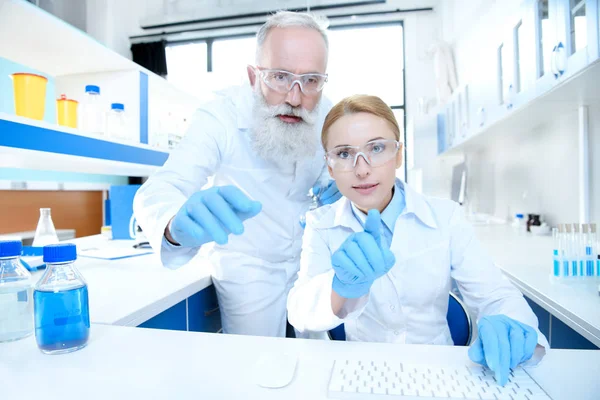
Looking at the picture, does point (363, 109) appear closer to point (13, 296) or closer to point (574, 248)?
point (574, 248)

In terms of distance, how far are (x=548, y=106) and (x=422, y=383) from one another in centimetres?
192

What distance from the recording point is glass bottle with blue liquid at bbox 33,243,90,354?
0.76 meters

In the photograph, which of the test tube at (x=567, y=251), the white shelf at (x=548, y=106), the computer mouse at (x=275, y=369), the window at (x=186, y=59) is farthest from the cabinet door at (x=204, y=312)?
the window at (x=186, y=59)

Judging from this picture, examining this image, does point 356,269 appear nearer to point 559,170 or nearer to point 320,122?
point 320,122

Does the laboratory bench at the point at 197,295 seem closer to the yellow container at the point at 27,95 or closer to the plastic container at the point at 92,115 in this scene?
the yellow container at the point at 27,95

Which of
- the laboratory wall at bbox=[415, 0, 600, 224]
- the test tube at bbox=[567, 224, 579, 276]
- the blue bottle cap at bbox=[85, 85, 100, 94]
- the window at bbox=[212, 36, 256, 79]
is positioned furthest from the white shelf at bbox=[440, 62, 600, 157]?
the window at bbox=[212, 36, 256, 79]

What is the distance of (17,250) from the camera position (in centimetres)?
84

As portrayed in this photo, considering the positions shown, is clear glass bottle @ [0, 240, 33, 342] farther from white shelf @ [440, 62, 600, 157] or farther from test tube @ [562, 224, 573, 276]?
white shelf @ [440, 62, 600, 157]

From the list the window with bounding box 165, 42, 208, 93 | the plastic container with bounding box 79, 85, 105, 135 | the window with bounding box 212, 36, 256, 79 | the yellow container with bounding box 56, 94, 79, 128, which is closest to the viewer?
the yellow container with bounding box 56, 94, 79, 128

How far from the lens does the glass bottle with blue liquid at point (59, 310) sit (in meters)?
0.76

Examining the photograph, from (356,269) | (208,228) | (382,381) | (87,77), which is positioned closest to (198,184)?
(208,228)

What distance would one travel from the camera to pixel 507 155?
3.21 metres

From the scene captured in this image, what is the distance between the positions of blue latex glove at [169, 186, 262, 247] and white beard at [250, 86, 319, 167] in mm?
678

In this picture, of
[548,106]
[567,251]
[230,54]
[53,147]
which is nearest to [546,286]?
[567,251]
